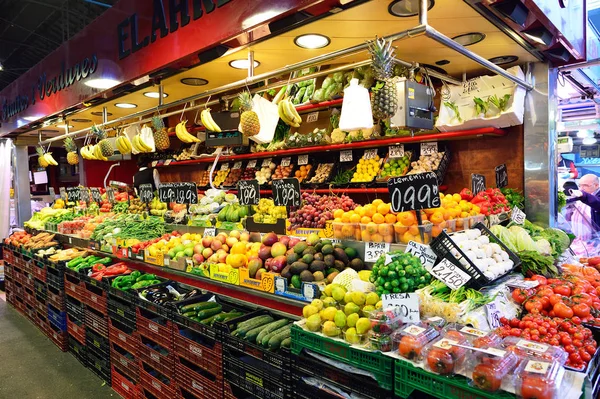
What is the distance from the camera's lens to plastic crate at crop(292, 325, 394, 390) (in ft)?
5.76

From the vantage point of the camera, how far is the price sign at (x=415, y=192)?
8.06 feet

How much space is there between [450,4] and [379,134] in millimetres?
2448

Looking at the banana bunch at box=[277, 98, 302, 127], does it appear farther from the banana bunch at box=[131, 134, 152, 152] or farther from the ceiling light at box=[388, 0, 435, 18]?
the banana bunch at box=[131, 134, 152, 152]

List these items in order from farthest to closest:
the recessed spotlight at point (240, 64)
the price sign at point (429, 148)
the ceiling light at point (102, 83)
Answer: the ceiling light at point (102, 83) < the price sign at point (429, 148) < the recessed spotlight at point (240, 64)

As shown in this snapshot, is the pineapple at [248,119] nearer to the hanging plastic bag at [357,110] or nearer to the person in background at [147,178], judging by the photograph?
the hanging plastic bag at [357,110]

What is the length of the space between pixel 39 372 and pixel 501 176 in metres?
5.30

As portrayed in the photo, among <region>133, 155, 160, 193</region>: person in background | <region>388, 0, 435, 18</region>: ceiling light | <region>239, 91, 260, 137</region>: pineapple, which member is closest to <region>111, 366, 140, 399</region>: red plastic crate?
<region>239, 91, 260, 137</region>: pineapple

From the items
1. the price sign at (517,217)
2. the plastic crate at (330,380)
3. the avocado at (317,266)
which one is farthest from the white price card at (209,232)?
the price sign at (517,217)

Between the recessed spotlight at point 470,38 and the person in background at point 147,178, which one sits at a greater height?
the recessed spotlight at point 470,38

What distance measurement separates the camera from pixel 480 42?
3.52m

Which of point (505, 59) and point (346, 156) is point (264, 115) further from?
point (505, 59)

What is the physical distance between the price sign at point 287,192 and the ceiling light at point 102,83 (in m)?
2.81

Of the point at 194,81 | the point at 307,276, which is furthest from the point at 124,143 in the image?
the point at 307,276

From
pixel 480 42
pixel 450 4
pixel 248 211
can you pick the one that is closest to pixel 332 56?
pixel 450 4
